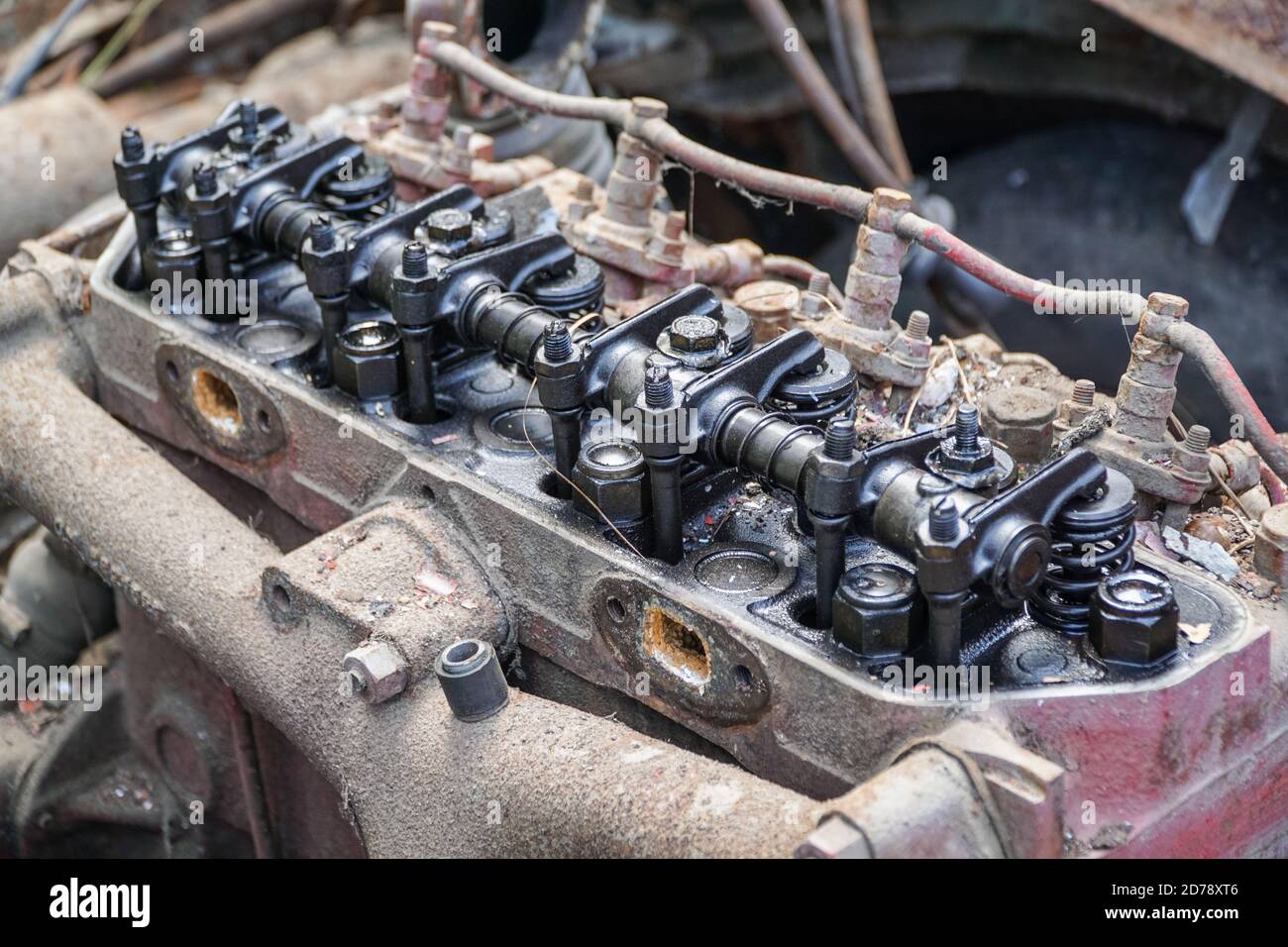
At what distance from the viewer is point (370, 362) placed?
2.57 meters

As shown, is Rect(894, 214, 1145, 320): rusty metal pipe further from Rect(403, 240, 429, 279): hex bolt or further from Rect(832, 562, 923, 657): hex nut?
Rect(403, 240, 429, 279): hex bolt

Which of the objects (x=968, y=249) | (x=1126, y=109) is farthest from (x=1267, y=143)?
(x=968, y=249)

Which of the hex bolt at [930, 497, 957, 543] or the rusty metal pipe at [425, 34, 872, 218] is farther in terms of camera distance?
the rusty metal pipe at [425, 34, 872, 218]

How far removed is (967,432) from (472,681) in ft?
2.31

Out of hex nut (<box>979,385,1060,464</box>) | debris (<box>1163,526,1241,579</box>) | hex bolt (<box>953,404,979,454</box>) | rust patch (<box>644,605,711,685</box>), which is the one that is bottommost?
rust patch (<box>644,605,711,685</box>)

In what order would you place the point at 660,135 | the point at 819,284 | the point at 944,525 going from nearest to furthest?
the point at 944,525 < the point at 660,135 < the point at 819,284

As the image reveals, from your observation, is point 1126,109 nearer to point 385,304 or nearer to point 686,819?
point 385,304

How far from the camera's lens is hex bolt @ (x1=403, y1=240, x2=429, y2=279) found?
2432 mm

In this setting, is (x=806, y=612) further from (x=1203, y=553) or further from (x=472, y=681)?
(x=1203, y=553)

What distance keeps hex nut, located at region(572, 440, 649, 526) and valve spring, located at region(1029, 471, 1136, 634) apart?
53 centimetres

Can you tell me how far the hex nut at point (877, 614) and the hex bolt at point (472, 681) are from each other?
46 cm

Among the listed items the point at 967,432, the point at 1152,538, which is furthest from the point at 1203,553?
the point at 967,432

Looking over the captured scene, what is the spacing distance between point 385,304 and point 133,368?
0.67m

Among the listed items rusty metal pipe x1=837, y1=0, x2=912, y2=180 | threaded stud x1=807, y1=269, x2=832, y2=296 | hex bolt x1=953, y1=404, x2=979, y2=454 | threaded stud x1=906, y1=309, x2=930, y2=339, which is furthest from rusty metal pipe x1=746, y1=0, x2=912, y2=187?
hex bolt x1=953, y1=404, x2=979, y2=454
